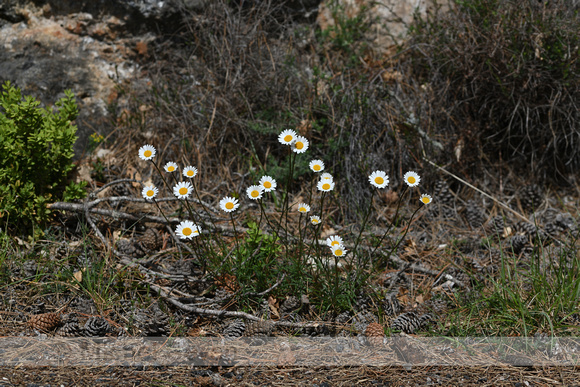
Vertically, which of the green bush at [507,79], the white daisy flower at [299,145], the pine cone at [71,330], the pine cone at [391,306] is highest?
the green bush at [507,79]

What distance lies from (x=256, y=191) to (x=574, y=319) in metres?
1.81

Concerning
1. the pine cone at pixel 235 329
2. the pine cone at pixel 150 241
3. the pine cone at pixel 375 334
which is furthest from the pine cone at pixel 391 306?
the pine cone at pixel 150 241

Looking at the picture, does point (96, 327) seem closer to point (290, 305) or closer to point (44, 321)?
point (44, 321)

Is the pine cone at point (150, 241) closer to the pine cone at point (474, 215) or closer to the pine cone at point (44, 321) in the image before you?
the pine cone at point (44, 321)

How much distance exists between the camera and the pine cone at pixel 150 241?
3.06 meters

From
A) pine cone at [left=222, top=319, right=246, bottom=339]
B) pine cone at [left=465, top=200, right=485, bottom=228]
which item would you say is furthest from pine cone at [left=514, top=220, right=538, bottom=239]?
pine cone at [left=222, top=319, right=246, bottom=339]

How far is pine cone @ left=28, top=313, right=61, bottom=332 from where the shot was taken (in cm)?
246

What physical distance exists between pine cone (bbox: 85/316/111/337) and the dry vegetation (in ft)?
0.09

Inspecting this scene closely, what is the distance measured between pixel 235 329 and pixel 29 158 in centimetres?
168

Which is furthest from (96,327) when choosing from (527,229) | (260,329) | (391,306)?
(527,229)

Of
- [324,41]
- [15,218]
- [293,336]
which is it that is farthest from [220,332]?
[324,41]

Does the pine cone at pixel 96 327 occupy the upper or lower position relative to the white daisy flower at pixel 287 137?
lower

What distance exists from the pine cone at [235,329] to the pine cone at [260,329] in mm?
34

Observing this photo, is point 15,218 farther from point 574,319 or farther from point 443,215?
point 574,319
